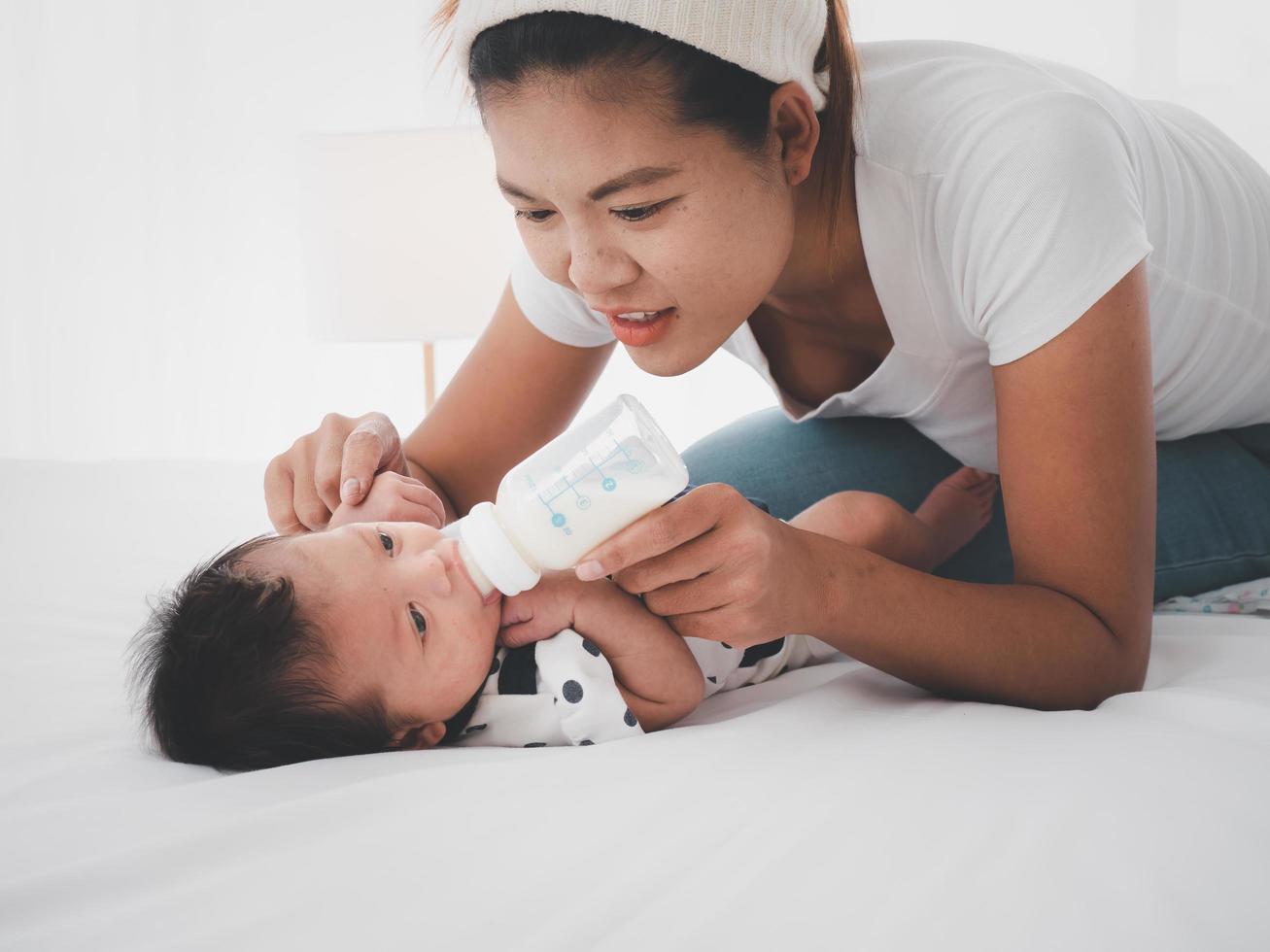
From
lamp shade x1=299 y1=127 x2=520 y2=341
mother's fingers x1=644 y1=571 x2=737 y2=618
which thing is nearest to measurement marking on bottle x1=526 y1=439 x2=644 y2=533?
mother's fingers x1=644 y1=571 x2=737 y2=618

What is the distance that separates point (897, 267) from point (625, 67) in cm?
43

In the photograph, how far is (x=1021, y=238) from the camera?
111cm

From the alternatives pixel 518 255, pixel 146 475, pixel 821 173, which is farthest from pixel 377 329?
pixel 821 173

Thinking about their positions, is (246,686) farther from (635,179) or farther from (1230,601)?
(1230,601)

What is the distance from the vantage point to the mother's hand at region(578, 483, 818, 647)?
0.92 meters

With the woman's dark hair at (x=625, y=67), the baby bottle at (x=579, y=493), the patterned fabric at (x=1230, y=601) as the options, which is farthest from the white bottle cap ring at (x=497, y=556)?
the patterned fabric at (x=1230, y=601)

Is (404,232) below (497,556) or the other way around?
the other way around

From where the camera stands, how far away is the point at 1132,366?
1093 mm

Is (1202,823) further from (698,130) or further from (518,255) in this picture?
(518,255)

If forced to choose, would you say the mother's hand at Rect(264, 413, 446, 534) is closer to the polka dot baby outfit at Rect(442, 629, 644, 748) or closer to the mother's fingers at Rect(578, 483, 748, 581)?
the polka dot baby outfit at Rect(442, 629, 644, 748)

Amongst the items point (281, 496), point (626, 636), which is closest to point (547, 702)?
point (626, 636)

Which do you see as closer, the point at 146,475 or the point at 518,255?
the point at 518,255

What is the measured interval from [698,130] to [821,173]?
27cm

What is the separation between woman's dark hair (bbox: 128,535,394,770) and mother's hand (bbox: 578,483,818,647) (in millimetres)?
292
